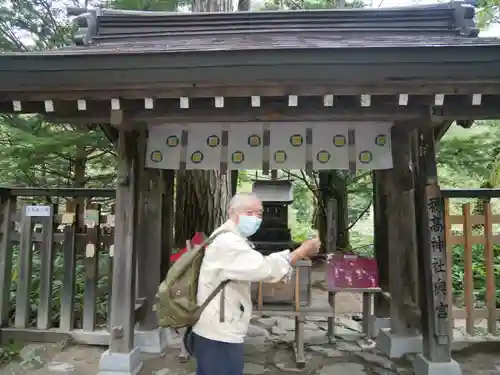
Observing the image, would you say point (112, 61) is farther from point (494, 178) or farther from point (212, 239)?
point (494, 178)

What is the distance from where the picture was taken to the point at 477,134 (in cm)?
796

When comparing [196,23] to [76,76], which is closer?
[76,76]

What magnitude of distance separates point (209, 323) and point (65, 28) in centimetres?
822

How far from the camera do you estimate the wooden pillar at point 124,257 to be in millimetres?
4297

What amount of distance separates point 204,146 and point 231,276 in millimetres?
2385

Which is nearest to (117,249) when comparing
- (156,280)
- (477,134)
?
(156,280)

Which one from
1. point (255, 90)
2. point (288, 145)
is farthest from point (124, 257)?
point (255, 90)

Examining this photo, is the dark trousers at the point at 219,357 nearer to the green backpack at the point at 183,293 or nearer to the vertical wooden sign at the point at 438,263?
the green backpack at the point at 183,293

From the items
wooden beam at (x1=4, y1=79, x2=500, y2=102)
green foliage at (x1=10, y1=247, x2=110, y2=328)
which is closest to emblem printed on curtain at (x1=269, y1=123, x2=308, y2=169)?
wooden beam at (x1=4, y1=79, x2=500, y2=102)

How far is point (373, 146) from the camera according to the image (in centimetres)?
450

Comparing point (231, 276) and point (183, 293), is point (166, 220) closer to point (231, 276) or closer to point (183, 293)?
point (183, 293)

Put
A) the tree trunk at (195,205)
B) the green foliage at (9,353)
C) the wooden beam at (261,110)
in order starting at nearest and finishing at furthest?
the wooden beam at (261,110), the green foliage at (9,353), the tree trunk at (195,205)

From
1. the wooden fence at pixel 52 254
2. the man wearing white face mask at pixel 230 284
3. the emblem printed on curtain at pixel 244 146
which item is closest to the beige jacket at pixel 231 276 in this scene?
the man wearing white face mask at pixel 230 284

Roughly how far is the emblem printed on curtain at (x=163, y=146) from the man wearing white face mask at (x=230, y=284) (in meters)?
2.20
